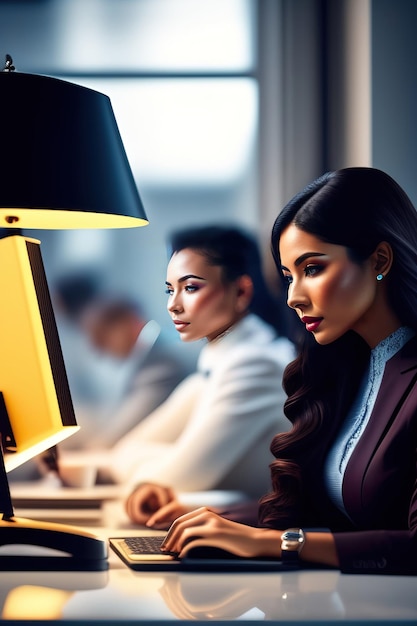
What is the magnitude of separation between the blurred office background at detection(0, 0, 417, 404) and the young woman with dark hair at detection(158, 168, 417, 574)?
1.40 ft

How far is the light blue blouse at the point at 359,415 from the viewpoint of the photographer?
1.40m

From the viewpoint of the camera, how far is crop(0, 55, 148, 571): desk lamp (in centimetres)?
126

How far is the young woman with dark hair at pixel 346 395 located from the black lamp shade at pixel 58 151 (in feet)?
1.12

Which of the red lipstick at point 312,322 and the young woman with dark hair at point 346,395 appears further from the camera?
the red lipstick at point 312,322

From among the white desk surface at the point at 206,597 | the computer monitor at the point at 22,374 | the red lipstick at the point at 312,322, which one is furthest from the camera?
the red lipstick at the point at 312,322

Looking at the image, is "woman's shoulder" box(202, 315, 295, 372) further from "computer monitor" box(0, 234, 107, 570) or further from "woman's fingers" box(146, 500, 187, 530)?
"computer monitor" box(0, 234, 107, 570)

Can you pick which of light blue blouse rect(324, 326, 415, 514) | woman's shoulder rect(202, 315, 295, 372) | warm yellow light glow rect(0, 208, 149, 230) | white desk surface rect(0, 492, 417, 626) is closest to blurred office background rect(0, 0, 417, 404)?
woman's shoulder rect(202, 315, 295, 372)

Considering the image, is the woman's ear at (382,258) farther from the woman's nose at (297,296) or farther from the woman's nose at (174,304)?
the woman's nose at (174,304)

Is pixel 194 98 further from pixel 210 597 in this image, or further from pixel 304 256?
pixel 210 597

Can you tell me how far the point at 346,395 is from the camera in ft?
4.87

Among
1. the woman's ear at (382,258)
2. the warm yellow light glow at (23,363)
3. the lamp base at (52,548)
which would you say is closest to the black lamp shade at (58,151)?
the warm yellow light glow at (23,363)

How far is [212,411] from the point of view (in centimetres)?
177

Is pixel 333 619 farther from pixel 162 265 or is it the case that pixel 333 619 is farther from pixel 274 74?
pixel 274 74

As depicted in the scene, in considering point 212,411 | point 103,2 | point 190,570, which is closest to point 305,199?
point 212,411
